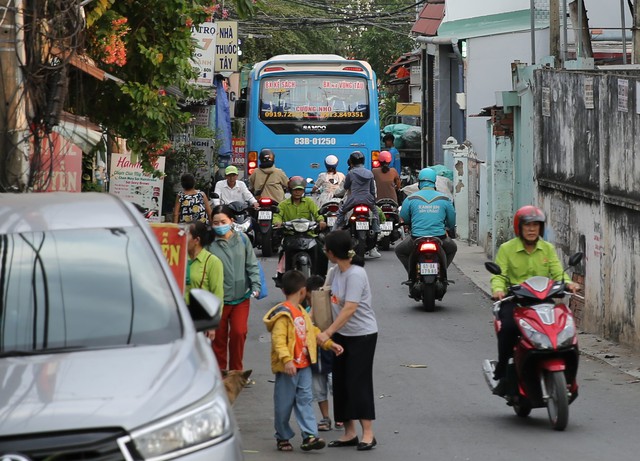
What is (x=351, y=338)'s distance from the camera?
9180mm

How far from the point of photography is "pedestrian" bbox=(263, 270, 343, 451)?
8.91 meters

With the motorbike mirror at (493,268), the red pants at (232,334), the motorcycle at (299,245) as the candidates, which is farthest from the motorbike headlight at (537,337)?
the motorcycle at (299,245)

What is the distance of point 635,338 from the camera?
13.2 m

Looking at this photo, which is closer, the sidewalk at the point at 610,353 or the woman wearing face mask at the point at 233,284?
the woman wearing face mask at the point at 233,284

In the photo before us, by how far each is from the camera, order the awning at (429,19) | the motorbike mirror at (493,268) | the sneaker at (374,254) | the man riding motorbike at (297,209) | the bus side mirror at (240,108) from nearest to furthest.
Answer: the motorbike mirror at (493,268) → the man riding motorbike at (297,209) → the sneaker at (374,254) → the bus side mirror at (240,108) → the awning at (429,19)

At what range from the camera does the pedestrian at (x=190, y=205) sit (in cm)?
1728

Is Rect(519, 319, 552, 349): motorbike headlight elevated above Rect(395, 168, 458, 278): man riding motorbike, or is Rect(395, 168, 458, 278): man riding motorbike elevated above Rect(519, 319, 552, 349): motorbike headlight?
Rect(395, 168, 458, 278): man riding motorbike

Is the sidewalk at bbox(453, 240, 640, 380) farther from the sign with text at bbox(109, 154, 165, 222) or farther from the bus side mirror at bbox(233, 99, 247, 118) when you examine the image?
the bus side mirror at bbox(233, 99, 247, 118)

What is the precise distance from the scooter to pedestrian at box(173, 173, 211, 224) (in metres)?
3.07

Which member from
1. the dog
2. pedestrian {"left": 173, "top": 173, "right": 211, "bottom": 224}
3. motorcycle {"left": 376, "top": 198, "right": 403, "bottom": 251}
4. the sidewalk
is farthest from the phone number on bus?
the dog

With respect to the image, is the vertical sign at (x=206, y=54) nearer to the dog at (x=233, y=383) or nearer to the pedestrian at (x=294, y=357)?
the dog at (x=233, y=383)

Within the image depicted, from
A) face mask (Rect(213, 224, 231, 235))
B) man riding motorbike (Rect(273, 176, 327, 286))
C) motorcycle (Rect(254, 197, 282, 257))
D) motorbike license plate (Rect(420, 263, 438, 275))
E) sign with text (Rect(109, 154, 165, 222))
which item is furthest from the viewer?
motorcycle (Rect(254, 197, 282, 257))

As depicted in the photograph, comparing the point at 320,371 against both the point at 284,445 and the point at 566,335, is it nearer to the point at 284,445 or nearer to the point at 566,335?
the point at 284,445

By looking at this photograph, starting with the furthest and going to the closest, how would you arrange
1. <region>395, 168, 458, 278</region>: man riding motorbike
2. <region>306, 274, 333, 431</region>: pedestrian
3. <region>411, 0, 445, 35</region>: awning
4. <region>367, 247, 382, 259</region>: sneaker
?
<region>411, 0, 445, 35</region>: awning, <region>367, 247, 382, 259</region>: sneaker, <region>395, 168, 458, 278</region>: man riding motorbike, <region>306, 274, 333, 431</region>: pedestrian
